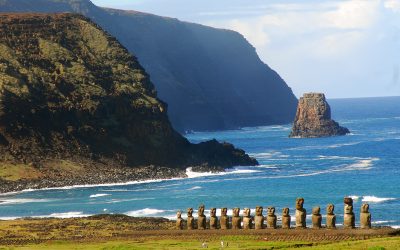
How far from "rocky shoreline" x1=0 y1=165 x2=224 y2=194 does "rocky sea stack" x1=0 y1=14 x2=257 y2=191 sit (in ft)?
0.46

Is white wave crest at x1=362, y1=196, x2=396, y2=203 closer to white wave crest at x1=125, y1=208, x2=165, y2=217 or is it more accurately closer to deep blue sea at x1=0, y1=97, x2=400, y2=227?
deep blue sea at x1=0, y1=97, x2=400, y2=227

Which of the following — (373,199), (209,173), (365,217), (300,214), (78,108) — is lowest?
(209,173)

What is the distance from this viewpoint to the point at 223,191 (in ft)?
408

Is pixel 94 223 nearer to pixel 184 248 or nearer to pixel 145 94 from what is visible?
pixel 184 248

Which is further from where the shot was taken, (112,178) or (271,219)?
(112,178)

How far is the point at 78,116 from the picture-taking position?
159875mm

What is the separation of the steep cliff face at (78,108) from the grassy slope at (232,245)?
88353mm

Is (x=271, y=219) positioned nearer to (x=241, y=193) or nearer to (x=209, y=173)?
(x=241, y=193)

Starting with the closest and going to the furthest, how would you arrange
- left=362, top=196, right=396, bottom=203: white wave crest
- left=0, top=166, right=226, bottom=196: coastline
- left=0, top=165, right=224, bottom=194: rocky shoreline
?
left=362, top=196, right=396, bottom=203: white wave crest, left=0, top=166, right=226, bottom=196: coastline, left=0, top=165, right=224, bottom=194: rocky shoreline

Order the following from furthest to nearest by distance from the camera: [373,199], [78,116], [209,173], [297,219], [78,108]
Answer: [78,108]
[78,116]
[209,173]
[373,199]
[297,219]

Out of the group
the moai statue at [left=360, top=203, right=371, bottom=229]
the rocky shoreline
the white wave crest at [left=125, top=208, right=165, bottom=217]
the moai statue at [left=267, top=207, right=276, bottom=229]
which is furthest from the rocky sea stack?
the moai statue at [left=360, top=203, right=371, bottom=229]

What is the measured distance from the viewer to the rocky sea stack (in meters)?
148

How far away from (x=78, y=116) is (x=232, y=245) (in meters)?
109

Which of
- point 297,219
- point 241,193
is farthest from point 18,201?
point 297,219
